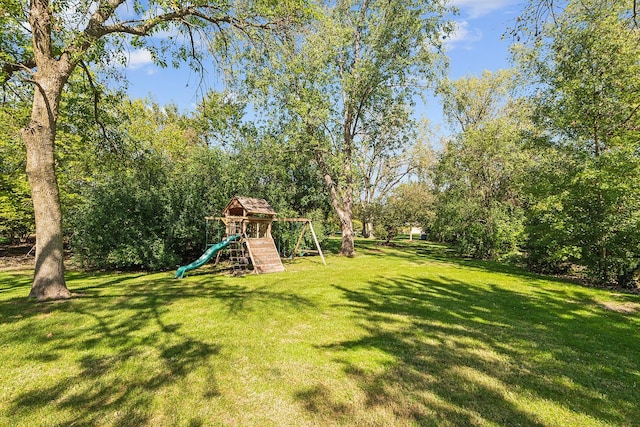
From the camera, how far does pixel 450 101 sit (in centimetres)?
2897

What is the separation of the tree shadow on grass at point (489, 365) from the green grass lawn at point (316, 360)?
23mm

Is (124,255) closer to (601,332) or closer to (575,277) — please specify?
(601,332)

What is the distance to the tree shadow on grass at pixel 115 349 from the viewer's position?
10.6 feet

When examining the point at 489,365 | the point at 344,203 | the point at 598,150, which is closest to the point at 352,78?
the point at 344,203

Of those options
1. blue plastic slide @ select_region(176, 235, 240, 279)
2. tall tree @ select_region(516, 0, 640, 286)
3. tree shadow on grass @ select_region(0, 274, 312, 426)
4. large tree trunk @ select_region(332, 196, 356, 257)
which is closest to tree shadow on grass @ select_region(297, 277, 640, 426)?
tree shadow on grass @ select_region(0, 274, 312, 426)

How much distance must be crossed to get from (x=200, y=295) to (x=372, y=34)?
1717cm

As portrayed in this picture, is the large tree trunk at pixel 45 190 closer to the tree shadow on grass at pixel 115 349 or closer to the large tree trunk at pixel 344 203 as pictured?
the tree shadow on grass at pixel 115 349

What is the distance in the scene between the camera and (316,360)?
4434 mm

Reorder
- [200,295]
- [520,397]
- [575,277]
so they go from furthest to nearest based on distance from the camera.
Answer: [575,277], [200,295], [520,397]

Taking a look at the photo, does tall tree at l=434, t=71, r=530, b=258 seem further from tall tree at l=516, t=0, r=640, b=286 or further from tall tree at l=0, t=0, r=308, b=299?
tall tree at l=0, t=0, r=308, b=299

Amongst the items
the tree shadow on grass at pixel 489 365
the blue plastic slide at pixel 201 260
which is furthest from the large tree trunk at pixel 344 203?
the tree shadow on grass at pixel 489 365

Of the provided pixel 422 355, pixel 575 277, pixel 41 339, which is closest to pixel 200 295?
pixel 41 339

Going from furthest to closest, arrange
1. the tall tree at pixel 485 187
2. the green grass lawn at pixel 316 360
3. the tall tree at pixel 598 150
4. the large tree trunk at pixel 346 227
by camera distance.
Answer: the large tree trunk at pixel 346 227
the tall tree at pixel 485 187
the tall tree at pixel 598 150
the green grass lawn at pixel 316 360

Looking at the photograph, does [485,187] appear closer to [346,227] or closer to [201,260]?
[346,227]
